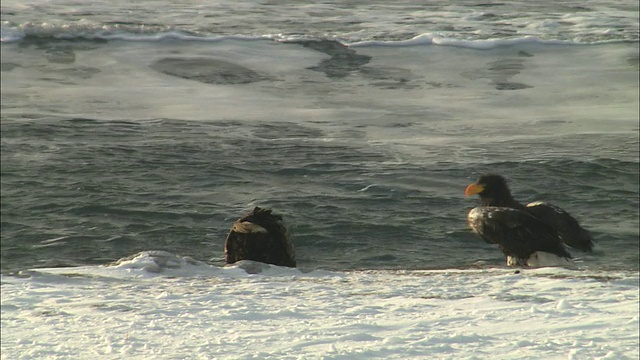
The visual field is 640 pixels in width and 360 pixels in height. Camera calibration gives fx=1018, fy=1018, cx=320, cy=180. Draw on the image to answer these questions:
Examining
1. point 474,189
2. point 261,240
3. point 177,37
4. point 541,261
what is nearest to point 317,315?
point 177,37

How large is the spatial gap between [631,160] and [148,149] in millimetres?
1927

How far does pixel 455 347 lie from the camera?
7.66 feet

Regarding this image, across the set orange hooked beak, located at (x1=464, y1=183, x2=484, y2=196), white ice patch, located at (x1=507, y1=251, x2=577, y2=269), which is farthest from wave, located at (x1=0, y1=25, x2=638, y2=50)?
white ice patch, located at (x1=507, y1=251, x2=577, y2=269)

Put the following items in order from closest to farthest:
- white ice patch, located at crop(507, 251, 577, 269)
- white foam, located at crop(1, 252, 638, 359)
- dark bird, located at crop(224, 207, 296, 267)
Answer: white foam, located at crop(1, 252, 638, 359) → dark bird, located at crop(224, 207, 296, 267) → white ice patch, located at crop(507, 251, 577, 269)

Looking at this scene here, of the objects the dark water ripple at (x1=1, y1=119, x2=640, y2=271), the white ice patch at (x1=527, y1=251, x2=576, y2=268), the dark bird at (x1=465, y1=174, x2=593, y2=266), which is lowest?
the white ice patch at (x1=527, y1=251, x2=576, y2=268)

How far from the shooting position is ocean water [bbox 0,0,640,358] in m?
2.39

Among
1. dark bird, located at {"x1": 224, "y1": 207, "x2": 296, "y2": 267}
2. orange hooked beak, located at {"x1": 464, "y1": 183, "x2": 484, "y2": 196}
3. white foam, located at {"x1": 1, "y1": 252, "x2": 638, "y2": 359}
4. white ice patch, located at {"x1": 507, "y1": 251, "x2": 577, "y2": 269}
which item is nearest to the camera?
white foam, located at {"x1": 1, "y1": 252, "x2": 638, "y2": 359}

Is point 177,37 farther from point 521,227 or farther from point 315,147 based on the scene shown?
point 521,227

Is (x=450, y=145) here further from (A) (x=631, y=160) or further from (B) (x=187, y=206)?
(B) (x=187, y=206)

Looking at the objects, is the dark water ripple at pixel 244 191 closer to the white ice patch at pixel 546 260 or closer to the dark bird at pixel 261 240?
the dark bird at pixel 261 240

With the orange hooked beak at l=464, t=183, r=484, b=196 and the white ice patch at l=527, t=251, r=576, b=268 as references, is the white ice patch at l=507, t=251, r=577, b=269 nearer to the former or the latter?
the white ice patch at l=527, t=251, r=576, b=268

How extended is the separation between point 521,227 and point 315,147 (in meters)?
1.07

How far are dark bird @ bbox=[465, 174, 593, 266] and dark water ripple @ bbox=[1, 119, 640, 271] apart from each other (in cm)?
7

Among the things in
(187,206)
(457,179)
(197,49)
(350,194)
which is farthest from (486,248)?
(197,49)
